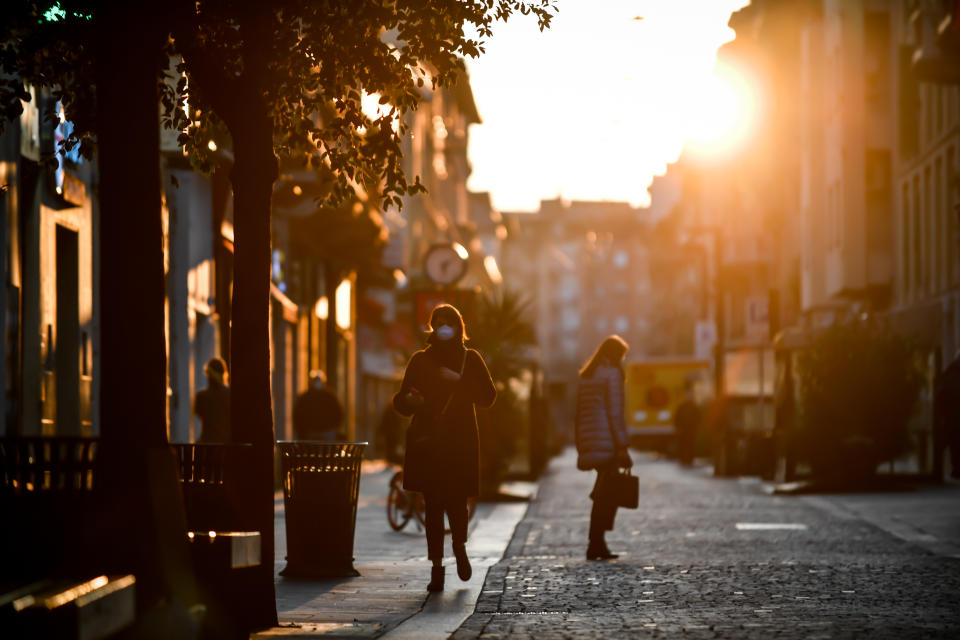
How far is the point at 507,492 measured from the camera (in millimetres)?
25375

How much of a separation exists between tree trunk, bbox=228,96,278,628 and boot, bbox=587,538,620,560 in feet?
17.2

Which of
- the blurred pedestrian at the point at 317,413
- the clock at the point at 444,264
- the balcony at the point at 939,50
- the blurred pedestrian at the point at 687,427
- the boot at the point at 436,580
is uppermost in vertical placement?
the balcony at the point at 939,50

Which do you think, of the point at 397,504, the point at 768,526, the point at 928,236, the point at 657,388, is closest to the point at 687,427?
the point at 928,236

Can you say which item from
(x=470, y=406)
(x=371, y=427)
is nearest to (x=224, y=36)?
(x=470, y=406)

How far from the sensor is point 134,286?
24.8 feet

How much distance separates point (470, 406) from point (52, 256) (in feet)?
23.8

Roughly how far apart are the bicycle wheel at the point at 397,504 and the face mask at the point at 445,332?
6.47 metres

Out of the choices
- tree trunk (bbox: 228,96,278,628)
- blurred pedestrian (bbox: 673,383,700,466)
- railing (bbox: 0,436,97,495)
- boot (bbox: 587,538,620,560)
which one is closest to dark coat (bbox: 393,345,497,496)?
tree trunk (bbox: 228,96,278,628)

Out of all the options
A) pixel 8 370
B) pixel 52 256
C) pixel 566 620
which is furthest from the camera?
→ pixel 52 256

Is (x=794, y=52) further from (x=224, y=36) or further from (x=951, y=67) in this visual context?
(x=224, y=36)

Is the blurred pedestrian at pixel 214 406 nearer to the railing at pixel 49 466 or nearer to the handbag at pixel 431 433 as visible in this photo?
the handbag at pixel 431 433

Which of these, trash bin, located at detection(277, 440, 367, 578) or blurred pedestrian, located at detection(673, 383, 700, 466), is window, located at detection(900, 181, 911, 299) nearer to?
blurred pedestrian, located at detection(673, 383, 700, 466)

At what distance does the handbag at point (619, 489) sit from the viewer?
1528 cm

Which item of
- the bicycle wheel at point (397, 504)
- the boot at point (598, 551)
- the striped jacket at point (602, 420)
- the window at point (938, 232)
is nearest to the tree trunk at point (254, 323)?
the boot at point (598, 551)
